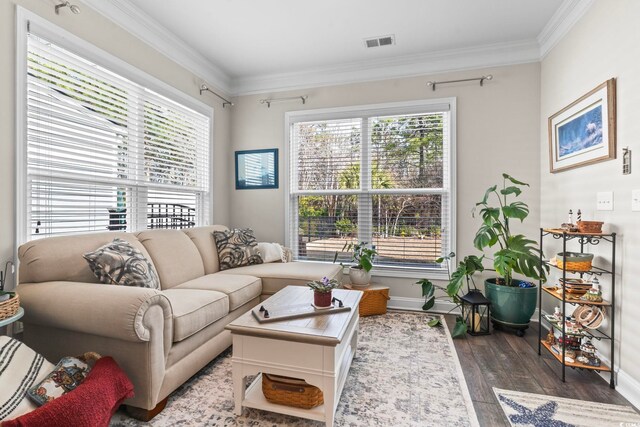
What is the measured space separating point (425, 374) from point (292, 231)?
2335 mm

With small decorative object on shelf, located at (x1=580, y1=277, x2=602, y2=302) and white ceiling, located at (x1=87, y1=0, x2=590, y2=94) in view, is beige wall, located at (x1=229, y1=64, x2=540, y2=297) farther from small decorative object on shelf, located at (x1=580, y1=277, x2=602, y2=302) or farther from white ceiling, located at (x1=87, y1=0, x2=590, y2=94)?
small decorative object on shelf, located at (x1=580, y1=277, x2=602, y2=302)

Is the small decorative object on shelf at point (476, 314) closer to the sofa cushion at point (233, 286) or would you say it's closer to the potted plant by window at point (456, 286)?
the potted plant by window at point (456, 286)

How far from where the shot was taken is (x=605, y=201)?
2.14m

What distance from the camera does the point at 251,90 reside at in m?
4.11

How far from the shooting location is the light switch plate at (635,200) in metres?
1.83

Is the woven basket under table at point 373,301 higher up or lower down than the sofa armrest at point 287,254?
lower down

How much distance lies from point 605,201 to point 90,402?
317 cm

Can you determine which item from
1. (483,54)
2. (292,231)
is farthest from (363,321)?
(483,54)

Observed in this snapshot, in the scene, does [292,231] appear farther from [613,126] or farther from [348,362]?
[613,126]

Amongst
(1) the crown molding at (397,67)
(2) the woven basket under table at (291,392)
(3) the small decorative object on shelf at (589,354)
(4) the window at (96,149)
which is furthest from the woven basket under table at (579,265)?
(4) the window at (96,149)

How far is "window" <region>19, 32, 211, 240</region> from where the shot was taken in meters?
2.12

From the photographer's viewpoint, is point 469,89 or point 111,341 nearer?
point 111,341

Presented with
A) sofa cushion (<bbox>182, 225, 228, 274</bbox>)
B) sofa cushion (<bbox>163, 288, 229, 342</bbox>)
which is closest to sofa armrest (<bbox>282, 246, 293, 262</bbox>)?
sofa cushion (<bbox>182, 225, 228, 274</bbox>)

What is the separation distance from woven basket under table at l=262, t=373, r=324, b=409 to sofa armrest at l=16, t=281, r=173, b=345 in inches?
24.2
